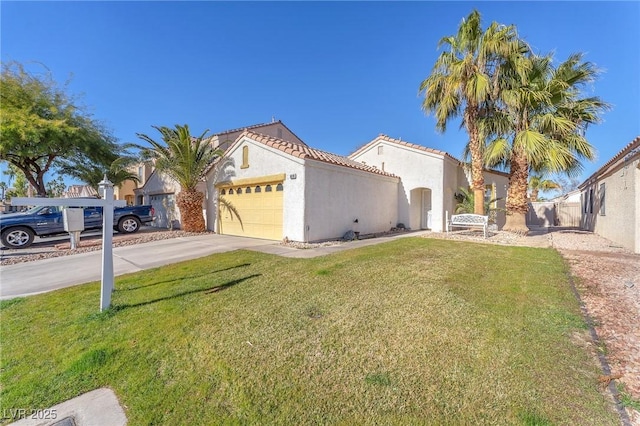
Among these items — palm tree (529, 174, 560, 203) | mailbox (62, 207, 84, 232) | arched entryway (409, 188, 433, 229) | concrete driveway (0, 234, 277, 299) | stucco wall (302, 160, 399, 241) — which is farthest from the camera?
palm tree (529, 174, 560, 203)

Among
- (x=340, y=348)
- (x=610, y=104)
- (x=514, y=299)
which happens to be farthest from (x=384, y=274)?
(x=610, y=104)

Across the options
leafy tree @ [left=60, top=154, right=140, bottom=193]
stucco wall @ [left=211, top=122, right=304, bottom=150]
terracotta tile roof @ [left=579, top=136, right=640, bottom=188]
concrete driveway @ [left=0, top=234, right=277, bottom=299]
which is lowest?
concrete driveway @ [left=0, top=234, right=277, bottom=299]

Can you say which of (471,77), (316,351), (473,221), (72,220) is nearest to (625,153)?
(473,221)

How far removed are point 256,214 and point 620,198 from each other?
14.4 meters

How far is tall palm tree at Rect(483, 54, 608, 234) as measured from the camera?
11.2 m

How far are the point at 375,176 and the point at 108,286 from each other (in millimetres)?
11596

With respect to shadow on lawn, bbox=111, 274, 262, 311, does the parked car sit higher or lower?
higher

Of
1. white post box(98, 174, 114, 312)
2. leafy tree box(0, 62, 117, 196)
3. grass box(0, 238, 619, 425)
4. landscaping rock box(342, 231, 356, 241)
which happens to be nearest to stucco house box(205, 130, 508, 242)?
landscaping rock box(342, 231, 356, 241)

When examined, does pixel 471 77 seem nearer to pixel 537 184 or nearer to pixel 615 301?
pixel 615 301

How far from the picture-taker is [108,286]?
4.31 m

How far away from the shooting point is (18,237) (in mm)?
10711

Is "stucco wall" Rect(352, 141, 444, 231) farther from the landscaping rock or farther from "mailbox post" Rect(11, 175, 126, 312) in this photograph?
"mailbox post" Rect(11, 175, 126, 312)

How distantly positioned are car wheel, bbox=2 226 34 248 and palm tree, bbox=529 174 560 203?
3703 centimetres

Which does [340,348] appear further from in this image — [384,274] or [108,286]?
[108,286]
